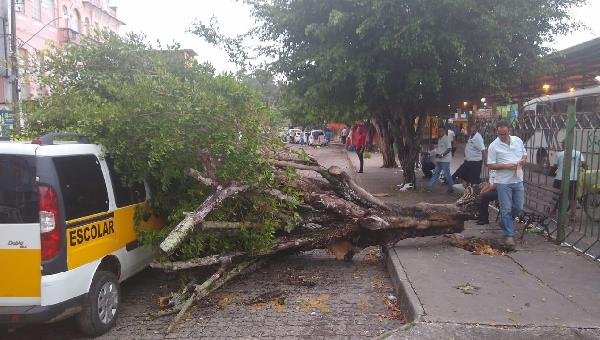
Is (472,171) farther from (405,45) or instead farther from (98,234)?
(98,234)

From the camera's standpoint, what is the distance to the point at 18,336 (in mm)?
4590

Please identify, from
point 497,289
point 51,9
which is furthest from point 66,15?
point 497,289

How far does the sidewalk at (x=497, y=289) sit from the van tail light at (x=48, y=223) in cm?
283

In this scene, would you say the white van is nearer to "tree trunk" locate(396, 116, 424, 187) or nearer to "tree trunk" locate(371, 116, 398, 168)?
"tree trunk" locate(396, 116, 424, 187)

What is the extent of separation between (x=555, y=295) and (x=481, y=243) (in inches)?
80.4

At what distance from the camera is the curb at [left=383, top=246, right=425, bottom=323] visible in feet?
15.2

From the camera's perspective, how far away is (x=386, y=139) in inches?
707

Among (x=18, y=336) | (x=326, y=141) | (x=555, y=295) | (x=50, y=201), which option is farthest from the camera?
(x=326, y=141)

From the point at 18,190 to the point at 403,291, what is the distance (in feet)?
11.9

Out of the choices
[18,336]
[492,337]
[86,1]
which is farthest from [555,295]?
[86,1]

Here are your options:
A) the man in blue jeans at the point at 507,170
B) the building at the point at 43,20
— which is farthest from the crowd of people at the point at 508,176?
the building at the point at 43,20

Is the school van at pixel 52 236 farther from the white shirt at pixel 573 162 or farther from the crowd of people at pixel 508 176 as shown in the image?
the white shirt at pixel 573 162

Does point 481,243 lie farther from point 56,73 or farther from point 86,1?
point 86,1

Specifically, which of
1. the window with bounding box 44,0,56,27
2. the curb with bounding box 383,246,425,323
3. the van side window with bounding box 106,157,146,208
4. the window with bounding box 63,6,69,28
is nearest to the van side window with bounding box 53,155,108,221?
the van side window with bounding box 106,157,146,208
